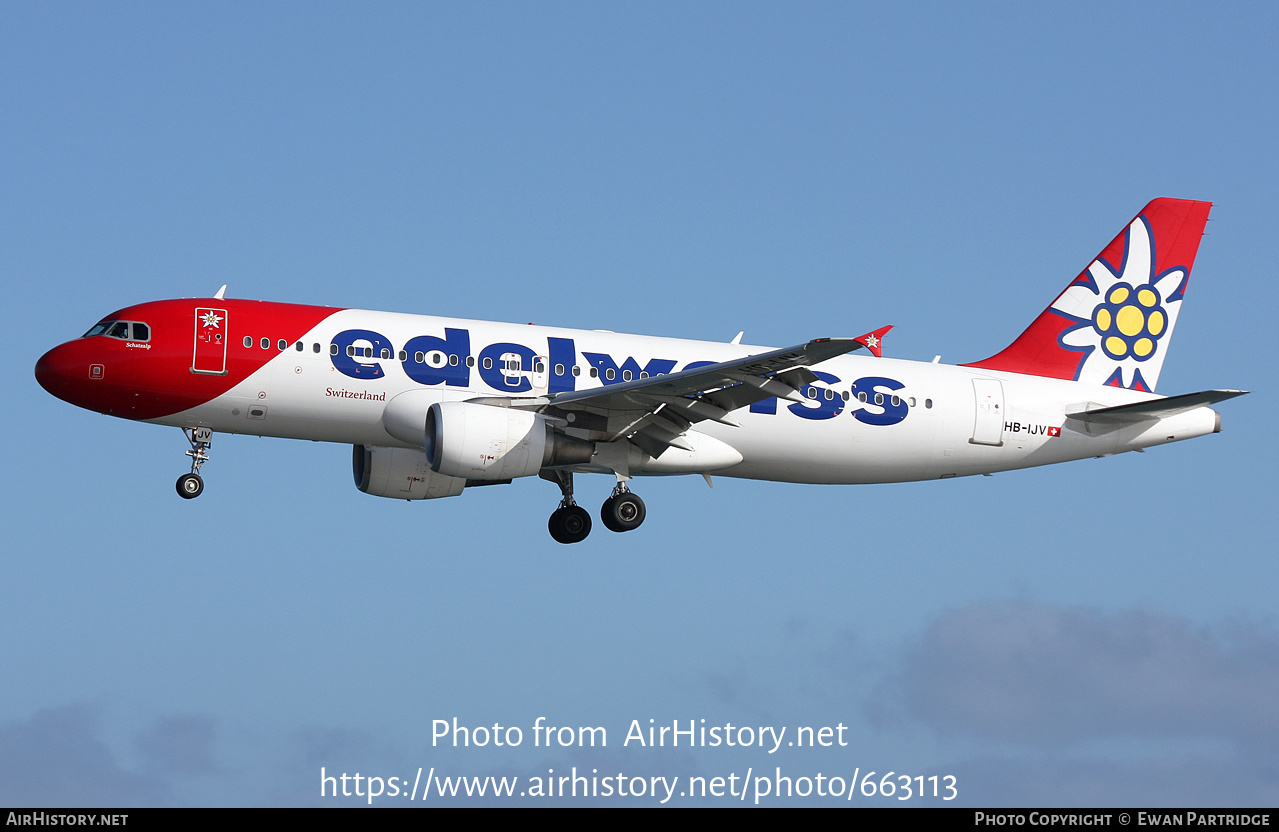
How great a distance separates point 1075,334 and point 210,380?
2130 cm

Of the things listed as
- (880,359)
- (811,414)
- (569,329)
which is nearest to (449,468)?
(569,329)

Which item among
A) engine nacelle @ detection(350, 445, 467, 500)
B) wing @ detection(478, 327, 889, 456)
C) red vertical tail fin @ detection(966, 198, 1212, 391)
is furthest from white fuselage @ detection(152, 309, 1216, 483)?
engine nacelle @ detection(350, 445, 467, 500)

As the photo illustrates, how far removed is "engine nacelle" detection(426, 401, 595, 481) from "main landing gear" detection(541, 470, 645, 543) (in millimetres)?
2406

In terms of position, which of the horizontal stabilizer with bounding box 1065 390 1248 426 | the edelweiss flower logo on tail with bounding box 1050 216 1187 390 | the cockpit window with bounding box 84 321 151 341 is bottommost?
the horizontal stabilizer with bounding box 1065 390 1248 426

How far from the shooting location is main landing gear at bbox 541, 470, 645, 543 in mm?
33625

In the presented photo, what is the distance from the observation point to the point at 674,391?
30906 millimetres

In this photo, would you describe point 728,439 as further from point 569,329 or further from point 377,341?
point 377,341

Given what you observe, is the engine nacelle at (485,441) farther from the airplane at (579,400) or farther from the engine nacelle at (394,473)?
the engine nacelle at (394,473)

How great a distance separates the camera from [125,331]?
105 ft

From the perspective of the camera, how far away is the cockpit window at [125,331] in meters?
31.9

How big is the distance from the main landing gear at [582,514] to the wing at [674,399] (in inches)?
47.5

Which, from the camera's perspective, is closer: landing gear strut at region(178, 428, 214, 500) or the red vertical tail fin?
landing gear strut at region(178, 428, 214, 500)

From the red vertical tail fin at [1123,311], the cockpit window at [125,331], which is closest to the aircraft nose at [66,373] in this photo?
the cockpit window at [125,331]

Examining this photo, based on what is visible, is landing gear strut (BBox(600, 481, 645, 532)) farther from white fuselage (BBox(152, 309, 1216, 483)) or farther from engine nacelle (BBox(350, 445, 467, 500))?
engine nacelle (BBox(350, 445, 467, 500))
